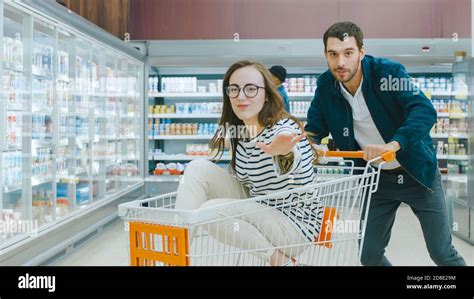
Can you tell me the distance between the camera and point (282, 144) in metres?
1.56

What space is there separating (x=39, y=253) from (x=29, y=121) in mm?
953

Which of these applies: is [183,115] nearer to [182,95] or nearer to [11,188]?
[182,95]

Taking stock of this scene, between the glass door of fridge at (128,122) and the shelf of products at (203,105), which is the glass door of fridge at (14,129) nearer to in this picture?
the glass door of fridge at (128,122)

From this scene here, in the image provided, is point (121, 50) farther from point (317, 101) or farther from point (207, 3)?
point (317, 101)

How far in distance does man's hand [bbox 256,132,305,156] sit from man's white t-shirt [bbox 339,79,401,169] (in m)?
0.72

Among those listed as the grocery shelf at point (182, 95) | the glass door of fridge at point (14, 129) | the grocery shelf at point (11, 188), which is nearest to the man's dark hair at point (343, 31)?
the glass door of fridge at point (14, 129)

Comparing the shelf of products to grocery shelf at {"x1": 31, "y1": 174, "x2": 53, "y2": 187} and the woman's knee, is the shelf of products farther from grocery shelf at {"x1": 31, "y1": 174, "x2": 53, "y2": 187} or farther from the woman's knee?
the woman's knee

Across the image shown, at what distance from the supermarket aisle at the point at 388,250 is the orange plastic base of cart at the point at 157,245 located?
1827 millimetres

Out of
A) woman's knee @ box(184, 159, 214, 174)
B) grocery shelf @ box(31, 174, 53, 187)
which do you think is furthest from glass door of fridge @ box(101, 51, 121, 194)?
woman's knee @ box(184, 159, 214, 174)

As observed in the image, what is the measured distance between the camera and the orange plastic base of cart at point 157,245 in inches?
54.2

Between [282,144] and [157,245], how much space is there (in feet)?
1.63

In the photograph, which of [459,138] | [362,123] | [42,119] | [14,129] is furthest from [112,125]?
[362,123]

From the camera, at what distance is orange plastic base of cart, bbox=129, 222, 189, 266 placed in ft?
4.51

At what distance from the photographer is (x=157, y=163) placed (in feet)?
22.7
